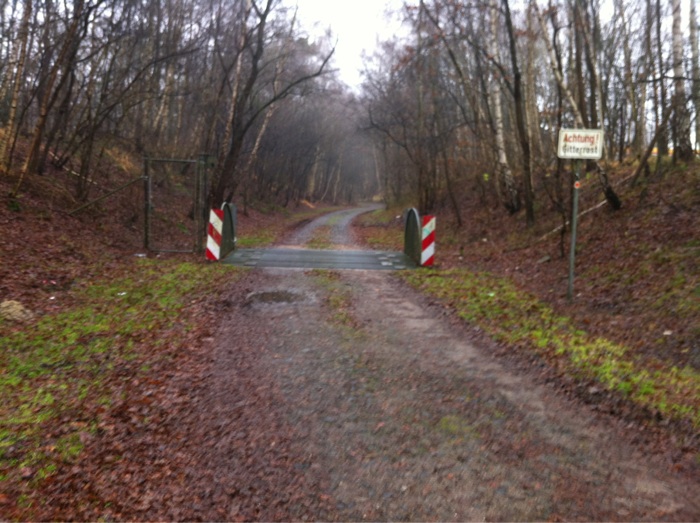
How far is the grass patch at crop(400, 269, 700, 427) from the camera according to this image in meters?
4.83

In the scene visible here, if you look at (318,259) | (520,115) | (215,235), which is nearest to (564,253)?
(520,115)

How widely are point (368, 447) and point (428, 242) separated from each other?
9.20 meters

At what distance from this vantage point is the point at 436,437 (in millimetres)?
4184

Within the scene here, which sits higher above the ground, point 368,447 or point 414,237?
point 414,237

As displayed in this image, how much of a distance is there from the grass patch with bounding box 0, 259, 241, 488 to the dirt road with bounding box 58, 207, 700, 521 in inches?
15.9

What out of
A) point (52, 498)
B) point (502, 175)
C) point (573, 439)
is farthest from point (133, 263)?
point (502, 175)

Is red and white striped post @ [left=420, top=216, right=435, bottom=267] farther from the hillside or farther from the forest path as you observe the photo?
the hillside

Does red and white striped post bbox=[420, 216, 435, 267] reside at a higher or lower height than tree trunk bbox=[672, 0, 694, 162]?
lower


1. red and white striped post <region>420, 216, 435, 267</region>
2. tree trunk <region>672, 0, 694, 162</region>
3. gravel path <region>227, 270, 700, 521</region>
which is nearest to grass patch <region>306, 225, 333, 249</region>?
red and white striped post <region>420, 216, 435, 267</region>

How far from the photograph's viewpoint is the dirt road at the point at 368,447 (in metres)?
3.32

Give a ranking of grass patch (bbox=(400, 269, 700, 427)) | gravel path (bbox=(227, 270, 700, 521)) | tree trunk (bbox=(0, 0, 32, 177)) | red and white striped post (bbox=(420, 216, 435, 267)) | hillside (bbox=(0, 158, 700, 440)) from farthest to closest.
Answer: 1. tree trunk (bbox=(0, 0, 32, 177))
2. red and white striped post (bbox=(420, 216, 435, 267))
3. hillside (bbox=(0, 158, 700, 440))
4. grass patch (bbox=(400, 269, 700, 427))
5. gravel path (bbox=(227, 270, 700, 521))

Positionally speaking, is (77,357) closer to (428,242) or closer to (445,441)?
(445,441)

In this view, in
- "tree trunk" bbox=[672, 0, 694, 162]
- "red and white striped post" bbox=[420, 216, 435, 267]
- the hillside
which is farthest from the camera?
"red and white striped post" bbox=[420, 216, 435, 267]

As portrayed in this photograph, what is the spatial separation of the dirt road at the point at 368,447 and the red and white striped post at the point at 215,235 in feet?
21.5
